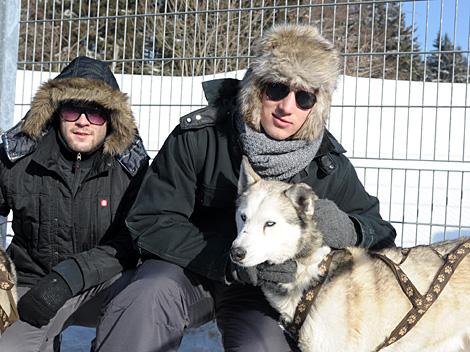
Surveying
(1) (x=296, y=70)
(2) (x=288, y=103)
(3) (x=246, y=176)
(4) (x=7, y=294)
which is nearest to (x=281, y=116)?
(2) (x=288, y=103)

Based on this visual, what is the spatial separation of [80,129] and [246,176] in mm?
886

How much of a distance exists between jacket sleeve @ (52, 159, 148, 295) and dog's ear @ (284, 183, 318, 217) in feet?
2.85

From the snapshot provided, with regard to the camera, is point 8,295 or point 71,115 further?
point 71,115

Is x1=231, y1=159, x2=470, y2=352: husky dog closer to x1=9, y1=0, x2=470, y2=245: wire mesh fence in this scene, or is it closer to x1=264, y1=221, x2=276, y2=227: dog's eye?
x1=264, y1=221, x2=276, y2=227: dog's eye

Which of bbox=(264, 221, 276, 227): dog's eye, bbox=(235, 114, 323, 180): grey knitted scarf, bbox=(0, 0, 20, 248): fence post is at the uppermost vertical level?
bbox=(0, 0, 20, 248): fence post

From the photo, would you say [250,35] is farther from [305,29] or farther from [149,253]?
[149,253]

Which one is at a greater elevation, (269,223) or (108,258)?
(269,223)

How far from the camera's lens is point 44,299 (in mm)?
2727

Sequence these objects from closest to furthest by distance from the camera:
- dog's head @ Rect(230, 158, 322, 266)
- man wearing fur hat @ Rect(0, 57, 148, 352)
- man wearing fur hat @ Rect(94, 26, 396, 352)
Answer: dog's head @ Rect(230, 158, 322, 266), man wearing fur hat @ Rect(94, 26, 396, 352), man wearing fur hat @ Rect(0, 57, 148, 352)

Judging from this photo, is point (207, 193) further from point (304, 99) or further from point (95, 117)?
point (95, 117)

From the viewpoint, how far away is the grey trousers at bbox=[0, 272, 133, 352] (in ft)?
9.07

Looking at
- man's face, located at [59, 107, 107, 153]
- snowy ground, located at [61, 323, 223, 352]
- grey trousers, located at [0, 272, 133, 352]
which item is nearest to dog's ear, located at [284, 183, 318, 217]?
grey trousers, located at [0, 272, 133, 352]

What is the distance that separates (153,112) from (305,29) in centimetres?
214

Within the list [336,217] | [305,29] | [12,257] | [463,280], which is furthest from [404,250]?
[12,257]
